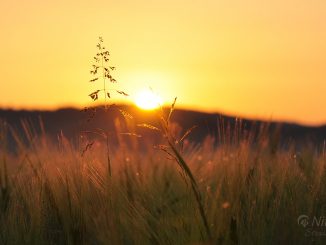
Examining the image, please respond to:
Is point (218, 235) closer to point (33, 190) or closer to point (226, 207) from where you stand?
point (226, 207)

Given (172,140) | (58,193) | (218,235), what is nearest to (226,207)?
(218,235)

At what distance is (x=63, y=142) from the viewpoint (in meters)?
2.81

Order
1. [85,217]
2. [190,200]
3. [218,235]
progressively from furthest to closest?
[85,217]
[190,200]
[218,235]

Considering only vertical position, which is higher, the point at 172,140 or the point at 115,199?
the point at 172,140

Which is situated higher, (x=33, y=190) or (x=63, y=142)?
(x=63, y=142)

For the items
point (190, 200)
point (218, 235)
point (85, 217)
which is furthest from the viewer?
point (85, 217)

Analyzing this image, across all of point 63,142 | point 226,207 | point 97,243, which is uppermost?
point 63,142

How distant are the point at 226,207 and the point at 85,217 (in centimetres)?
61

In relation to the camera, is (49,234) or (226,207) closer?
(226,207)

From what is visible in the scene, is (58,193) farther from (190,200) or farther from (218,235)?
(218,235)

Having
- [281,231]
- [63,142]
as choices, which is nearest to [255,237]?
[281,231]

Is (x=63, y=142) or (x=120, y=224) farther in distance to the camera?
(x=63, y=142)

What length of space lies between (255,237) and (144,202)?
0.49m

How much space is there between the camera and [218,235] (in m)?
2.28
